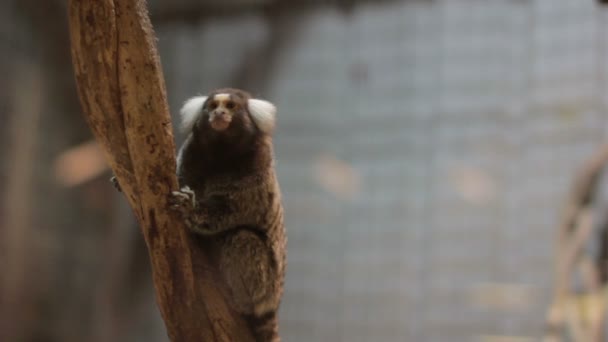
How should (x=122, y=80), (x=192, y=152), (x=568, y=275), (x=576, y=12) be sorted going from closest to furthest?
1. (x=122, y=80)
2. (x=192, y=152)
3. (x=568, y=275)
4. (x=576, y=12)

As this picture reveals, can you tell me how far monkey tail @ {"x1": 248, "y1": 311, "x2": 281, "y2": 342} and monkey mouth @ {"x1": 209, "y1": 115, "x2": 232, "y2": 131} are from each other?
800 millimetres

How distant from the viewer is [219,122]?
295 cm

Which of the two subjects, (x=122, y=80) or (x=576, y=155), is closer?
(x=122, y=80)

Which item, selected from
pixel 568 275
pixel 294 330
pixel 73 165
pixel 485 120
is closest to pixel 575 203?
pixel 568 275

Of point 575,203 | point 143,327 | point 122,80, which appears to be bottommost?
point 143,327

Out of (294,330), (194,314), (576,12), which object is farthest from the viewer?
(294,330)

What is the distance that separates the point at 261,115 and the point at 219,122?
32 centimetres

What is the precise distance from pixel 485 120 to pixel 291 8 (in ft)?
7.15

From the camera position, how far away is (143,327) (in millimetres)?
7086

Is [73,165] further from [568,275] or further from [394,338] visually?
[568,275]

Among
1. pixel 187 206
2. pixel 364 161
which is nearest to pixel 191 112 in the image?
pixel 187 206

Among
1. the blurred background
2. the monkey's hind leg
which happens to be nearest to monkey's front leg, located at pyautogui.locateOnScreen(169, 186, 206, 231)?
the monkey's hind leg

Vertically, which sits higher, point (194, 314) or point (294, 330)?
point (194, 314)

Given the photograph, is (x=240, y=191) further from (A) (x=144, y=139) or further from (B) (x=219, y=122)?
(A) (x=144, y=139)
